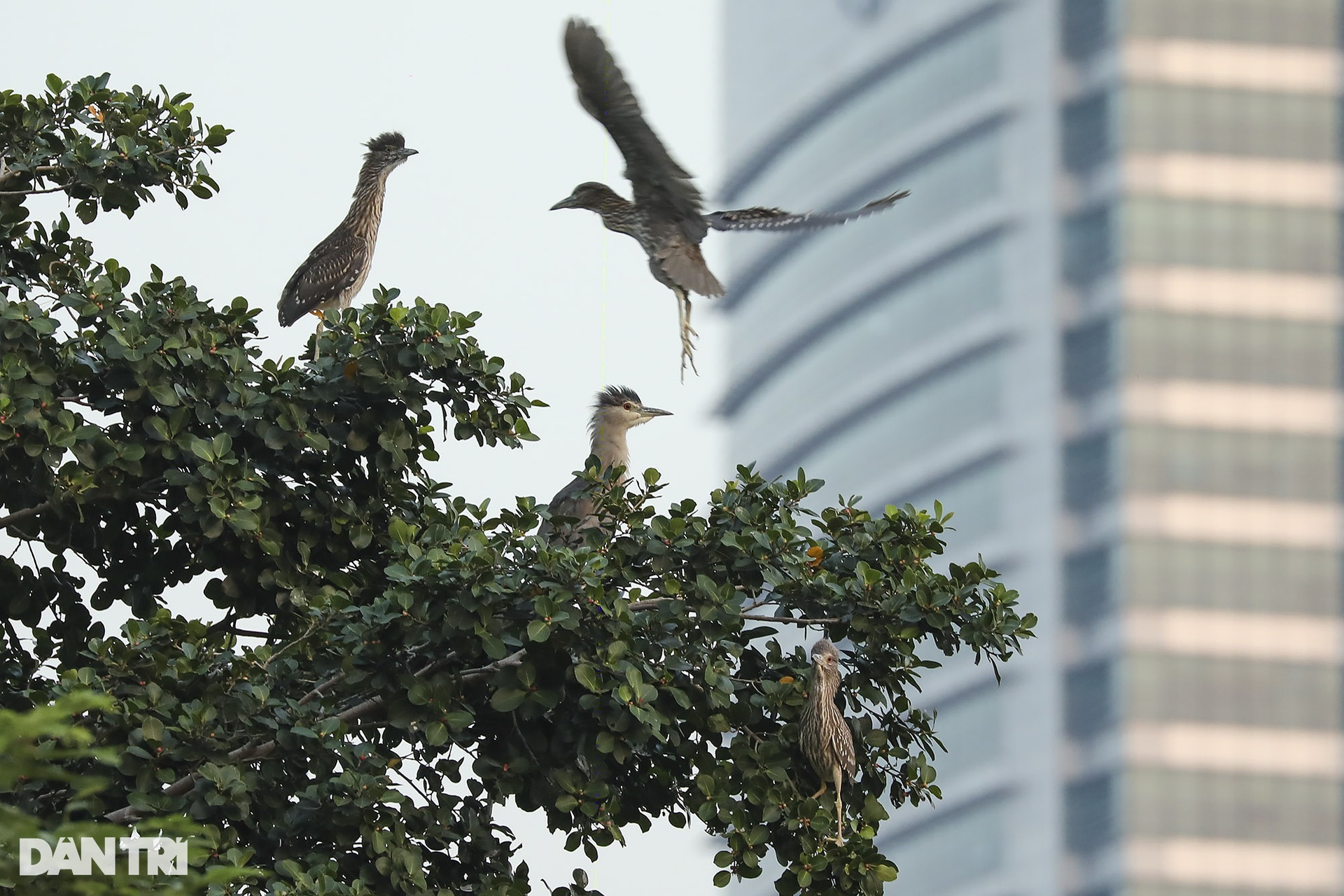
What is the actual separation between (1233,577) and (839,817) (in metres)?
62.8

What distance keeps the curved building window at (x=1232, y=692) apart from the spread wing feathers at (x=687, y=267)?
6302cm

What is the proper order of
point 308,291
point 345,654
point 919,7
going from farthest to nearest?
point 919,7 < point 308,291 < point 345,654

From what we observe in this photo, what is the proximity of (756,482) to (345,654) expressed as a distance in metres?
2.04

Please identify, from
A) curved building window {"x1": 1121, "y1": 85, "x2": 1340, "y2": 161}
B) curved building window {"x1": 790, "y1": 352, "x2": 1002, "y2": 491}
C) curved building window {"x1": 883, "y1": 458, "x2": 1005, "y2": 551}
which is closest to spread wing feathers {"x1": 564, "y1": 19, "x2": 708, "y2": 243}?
curved building window {"x1": 883, "y1": 458, "x2": 1005, "y2": 551}

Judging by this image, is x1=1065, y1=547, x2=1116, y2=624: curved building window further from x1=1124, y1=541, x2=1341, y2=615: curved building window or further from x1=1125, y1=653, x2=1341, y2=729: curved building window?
x1=1125, y1=653, x2=1341, y2=729: curved building window

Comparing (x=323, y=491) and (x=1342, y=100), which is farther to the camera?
(x=1342, y=100)

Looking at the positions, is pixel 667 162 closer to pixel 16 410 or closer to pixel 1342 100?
pixel 16 410

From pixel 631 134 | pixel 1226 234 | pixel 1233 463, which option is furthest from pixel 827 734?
pixel 1226 234

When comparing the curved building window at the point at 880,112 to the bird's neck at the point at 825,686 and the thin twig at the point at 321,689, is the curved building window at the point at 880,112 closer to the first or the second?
the bird's neck at the point at 825,686

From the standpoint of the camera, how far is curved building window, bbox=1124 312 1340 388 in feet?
227

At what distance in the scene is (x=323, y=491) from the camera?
9.02 meters

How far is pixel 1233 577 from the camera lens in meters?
67.8

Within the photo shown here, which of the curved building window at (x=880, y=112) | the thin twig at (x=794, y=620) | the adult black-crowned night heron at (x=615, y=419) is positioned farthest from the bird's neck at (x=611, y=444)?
the curved building window at (x=880, y=112)

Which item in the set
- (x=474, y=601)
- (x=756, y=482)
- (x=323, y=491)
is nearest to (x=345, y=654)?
(x=474, y=601)
